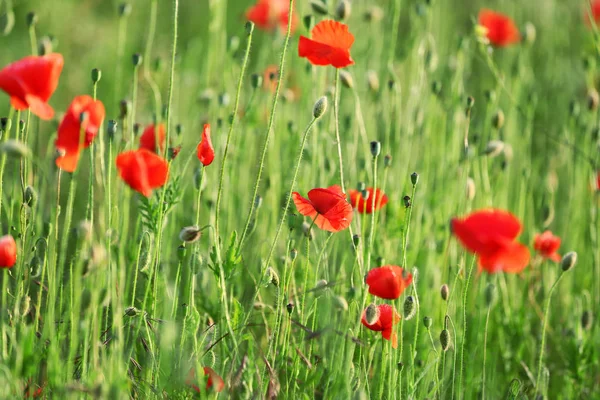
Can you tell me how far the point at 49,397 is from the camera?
1.59 meters

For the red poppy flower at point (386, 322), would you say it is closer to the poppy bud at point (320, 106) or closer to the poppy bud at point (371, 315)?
the poppy bud at point (371, 315)

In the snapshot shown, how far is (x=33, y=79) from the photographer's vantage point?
148 cm

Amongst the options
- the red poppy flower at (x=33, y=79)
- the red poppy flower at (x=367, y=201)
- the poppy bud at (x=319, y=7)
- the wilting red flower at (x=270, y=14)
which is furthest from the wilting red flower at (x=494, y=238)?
the wilting red flower at (x=270, y=14)

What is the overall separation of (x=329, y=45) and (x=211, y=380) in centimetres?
76

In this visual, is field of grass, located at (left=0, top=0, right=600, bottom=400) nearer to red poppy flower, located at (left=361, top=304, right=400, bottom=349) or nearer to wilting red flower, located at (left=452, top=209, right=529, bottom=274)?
red poppy flower, located at (left=361, top=304, right=400, bottom=349)

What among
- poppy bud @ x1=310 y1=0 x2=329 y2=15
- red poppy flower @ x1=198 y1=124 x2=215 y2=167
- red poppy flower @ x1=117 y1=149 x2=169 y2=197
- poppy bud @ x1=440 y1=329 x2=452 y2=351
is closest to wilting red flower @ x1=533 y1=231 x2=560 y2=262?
poppy bud @ x1=440 y1=329 x2=452 y2=351

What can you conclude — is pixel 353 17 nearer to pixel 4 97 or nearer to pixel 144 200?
pixel 4 97

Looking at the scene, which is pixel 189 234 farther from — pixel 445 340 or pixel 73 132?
pixel 445 340

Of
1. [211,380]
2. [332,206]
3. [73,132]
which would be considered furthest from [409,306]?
[73,132]

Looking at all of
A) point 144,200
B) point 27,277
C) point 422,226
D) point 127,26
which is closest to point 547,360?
point 422,226

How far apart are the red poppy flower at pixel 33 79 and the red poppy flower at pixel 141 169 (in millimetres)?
182

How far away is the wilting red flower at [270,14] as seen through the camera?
3088 mm

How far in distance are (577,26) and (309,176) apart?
9.63ft

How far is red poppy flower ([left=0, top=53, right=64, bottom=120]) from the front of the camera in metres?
1.47
